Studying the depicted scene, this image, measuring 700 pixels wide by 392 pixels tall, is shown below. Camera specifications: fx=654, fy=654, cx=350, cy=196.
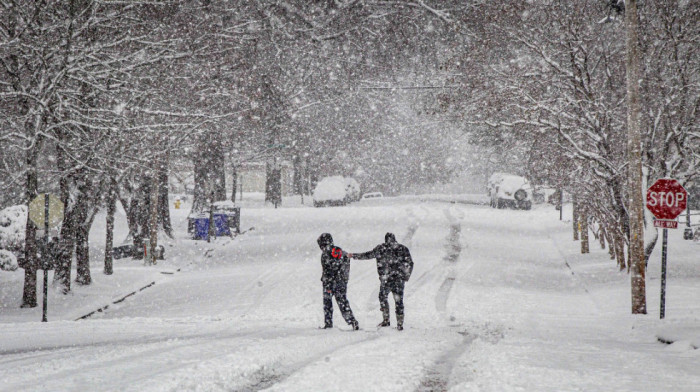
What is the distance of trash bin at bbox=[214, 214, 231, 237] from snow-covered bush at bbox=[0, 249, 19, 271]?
33.9ft

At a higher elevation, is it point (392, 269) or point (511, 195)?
point (511, 195)

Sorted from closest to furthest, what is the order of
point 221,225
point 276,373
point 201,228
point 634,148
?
point 276,373 < point 634,148 < point 201,228 < point 221,225

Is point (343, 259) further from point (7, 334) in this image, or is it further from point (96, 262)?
point (96, 262)

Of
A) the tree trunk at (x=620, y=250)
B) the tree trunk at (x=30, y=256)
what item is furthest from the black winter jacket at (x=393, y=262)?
the tree trunk at (x=620, y=250)

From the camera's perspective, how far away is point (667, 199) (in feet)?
39.8

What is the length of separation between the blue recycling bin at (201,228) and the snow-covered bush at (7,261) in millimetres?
9474

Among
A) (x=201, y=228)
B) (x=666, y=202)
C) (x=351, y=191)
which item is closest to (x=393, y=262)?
(x=666, y=202)

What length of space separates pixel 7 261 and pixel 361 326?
14.4 metres

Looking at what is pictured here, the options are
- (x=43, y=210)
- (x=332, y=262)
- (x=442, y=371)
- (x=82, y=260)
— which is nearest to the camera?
(x=442, y=371)

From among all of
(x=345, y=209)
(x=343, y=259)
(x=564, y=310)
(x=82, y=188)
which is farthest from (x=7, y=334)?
(x=345, y=209)

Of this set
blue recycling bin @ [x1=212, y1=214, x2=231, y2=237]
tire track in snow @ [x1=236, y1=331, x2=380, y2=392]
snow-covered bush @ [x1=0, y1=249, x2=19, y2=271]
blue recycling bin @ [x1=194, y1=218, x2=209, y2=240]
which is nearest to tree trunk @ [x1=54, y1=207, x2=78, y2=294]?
snow-covered bush @ [x1=0, y1=249, x2=19, y2=271]

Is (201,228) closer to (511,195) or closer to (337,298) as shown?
(337,298)

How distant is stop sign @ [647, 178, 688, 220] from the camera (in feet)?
39.3

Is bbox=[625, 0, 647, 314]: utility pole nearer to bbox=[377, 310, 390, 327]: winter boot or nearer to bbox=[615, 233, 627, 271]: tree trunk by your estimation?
bbox=[377, 310, 390, 327]: winter boot
